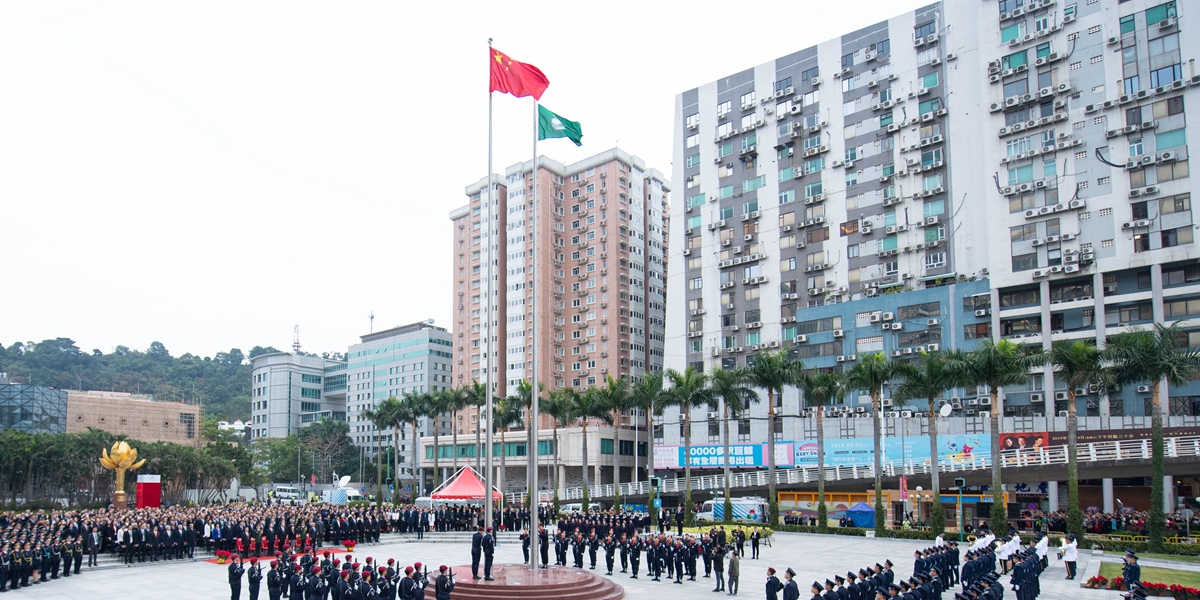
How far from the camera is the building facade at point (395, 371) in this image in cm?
12656

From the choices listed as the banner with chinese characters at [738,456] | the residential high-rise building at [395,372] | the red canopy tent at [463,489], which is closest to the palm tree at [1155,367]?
the red canopy tent at [463,489]

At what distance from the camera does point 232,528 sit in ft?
113

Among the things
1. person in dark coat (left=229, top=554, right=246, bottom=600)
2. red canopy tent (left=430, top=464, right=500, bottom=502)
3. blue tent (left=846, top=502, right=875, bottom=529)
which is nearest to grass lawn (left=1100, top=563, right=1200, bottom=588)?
blue tent (left=846, top=502, right=875, bottom=529)

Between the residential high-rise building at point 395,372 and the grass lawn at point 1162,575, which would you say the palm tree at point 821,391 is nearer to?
the grass lawn at point 1162,575

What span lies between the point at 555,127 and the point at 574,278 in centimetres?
7217

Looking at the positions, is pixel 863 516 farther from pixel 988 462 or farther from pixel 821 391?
pixel 988 462

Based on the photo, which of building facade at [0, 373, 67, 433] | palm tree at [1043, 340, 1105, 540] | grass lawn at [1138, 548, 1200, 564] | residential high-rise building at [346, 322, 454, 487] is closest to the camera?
grass lawn at [1138, 548, 1200, 564]

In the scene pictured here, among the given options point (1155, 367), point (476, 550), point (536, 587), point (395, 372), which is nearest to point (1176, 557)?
point (1155, 367)

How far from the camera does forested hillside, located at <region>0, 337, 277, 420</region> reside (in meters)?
150

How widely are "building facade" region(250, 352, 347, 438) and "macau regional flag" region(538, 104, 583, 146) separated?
392 feet

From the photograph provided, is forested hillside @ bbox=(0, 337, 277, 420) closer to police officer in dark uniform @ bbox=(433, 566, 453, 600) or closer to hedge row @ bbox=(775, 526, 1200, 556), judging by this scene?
hedge row @ bbox=(775, 526, 1200, 556)

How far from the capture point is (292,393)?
464ft

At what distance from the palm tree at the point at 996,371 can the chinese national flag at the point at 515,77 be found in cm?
2458

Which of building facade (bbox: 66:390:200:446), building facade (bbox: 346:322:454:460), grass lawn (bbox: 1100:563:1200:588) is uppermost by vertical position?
building facade (bbox: 346:322:454:460)
